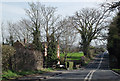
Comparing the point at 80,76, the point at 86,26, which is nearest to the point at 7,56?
the point at 80,76

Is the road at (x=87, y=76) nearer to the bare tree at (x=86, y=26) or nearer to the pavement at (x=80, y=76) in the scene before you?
the pavement at (x=80, y=76)

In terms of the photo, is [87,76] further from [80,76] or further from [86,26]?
[86,26]

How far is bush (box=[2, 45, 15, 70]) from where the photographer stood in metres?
19.8

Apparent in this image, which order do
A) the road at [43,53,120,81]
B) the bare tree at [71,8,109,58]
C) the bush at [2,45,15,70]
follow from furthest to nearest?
1. the bare tree at [71,8,109,58]
2. the bush at [2,45,15,70]
3. the road at [43,53,120,81]

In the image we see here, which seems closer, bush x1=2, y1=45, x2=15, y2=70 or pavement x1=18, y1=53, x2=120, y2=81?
pavement x1=18, y1=53, x2=120, y2=81

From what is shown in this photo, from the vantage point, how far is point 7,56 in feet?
67.8

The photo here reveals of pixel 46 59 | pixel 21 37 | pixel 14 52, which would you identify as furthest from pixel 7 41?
pixel 14 52

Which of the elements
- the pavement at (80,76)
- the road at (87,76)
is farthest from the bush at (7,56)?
the road at (87,76)

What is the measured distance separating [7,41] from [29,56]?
23.3 metres

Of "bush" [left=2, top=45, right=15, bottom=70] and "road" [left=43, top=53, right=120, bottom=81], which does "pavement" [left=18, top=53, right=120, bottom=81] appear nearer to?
"road" [left=43, top=53, right=120, bottom=81]

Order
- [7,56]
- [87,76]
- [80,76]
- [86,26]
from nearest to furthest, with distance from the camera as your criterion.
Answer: [87,76] < [80,76] < [7,56] < [86,26]

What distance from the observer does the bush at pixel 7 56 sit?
19.8 meters

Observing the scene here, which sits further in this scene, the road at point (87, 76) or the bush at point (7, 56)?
the bush at point (7, 56)

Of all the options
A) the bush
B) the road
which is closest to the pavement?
the road
